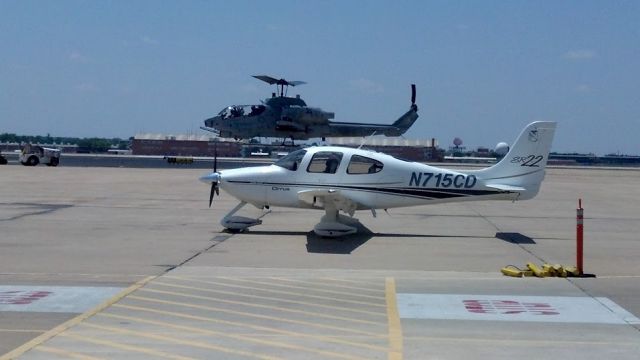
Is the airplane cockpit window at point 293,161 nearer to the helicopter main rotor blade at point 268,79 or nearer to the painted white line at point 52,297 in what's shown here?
the painted white line at point 52,297

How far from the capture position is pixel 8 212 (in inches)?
814

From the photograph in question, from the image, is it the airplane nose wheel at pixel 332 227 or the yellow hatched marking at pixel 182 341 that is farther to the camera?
the airplane nose wheel at pixel 332 227

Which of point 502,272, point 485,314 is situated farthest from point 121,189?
point 485,314

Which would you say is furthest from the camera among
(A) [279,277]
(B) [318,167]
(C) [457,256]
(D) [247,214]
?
(D) [247,214]

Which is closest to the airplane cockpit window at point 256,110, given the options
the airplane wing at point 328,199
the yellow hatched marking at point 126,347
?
the airplane wing at point 328,199

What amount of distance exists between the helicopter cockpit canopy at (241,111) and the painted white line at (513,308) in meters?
42.8

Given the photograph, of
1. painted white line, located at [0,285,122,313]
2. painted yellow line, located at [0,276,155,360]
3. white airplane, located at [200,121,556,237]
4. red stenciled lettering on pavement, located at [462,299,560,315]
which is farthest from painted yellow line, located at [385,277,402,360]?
white airplane, located at [200,121,556,237]

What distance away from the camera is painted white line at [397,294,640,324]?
894 centimetres

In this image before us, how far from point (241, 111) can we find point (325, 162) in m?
35.7

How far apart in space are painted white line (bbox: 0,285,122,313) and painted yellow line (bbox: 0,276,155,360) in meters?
0.12

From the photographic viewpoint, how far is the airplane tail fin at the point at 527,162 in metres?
17.2

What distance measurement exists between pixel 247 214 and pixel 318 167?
5.16 metres

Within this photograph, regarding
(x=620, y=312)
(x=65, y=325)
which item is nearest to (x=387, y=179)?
(x=620, y=312)

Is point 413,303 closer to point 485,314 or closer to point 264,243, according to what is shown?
point 485,314
